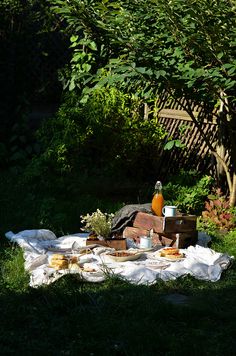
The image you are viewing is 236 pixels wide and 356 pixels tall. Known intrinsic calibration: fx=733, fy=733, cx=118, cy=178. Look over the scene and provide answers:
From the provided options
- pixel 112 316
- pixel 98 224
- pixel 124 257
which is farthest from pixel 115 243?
pixel 112 316

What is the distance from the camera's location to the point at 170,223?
6.95m

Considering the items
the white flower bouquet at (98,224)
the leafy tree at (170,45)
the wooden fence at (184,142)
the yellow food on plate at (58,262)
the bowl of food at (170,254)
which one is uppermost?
the leafy tree at (170,45)

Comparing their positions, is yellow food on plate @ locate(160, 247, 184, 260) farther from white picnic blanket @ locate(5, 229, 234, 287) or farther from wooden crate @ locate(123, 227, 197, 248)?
wooden crate @ locate(123, 227, 197, 248)

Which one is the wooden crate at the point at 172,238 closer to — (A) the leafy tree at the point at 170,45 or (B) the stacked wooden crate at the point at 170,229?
(B) the stacked wooden crate at the point at 170,229

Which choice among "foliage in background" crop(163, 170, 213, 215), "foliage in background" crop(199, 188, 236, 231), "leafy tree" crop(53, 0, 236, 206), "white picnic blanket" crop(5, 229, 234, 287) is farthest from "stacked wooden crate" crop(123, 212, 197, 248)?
"foliage in background" crop(163, 170, 213, 215)

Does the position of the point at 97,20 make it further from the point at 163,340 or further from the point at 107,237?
the point at 163,340

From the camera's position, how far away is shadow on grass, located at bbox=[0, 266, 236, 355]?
414cm

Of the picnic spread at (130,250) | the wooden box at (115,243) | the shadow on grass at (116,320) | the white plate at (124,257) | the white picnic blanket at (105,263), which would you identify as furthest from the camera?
the wooden box at (115,243)

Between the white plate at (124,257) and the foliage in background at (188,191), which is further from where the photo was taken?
the foliage in background at (188,191)

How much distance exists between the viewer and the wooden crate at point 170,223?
273 inches

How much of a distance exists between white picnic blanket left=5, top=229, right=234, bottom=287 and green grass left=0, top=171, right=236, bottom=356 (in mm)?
94

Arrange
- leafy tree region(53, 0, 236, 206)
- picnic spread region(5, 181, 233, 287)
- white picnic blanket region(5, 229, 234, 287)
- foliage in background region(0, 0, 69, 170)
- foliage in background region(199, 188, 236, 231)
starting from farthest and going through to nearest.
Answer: foliage in background region(0, 0, 69, 170) < foliage in background region(199, 188, 236, 231) < leafy tree region(53, 0, 236, 206) < picnic spread region(5, 181, 233, 287) < white picnic blanket region(5, 229, 234, 287)

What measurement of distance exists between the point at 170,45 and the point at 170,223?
6.92 ft

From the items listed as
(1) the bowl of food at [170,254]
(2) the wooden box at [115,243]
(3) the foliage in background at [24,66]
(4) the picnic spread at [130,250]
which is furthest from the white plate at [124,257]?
(3) the foliage in background at [24,66]
